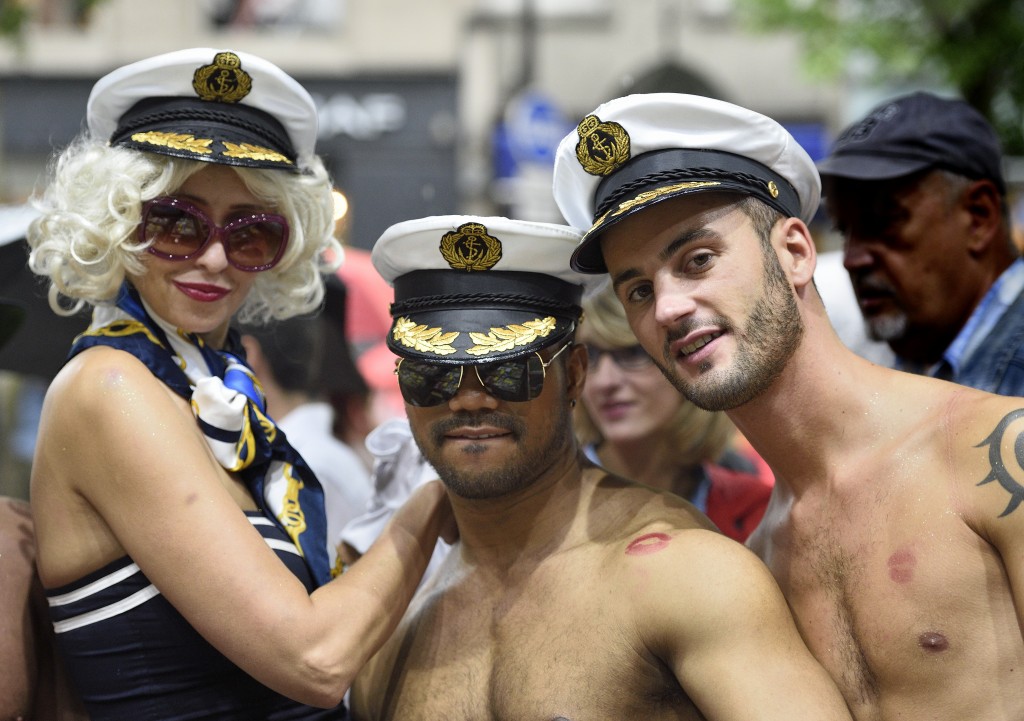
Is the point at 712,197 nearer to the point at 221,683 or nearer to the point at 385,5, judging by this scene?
the point at 221,683

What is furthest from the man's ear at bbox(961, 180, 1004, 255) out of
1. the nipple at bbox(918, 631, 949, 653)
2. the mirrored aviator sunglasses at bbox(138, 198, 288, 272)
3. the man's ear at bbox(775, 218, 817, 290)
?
the mirrored aviator sunglasses at bbox(138, 198, 288, 272)

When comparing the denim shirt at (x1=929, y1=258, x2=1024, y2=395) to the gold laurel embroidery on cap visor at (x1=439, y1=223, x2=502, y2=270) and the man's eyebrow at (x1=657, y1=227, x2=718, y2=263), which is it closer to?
the man's eyebrow at (x1=657, y1=227, x2=718, y2=263)

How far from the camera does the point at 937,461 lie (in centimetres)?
254

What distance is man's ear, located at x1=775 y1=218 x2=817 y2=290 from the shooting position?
2803 mm

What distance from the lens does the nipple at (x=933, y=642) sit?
96.1 inches

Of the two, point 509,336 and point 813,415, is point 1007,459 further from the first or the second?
point 509,336

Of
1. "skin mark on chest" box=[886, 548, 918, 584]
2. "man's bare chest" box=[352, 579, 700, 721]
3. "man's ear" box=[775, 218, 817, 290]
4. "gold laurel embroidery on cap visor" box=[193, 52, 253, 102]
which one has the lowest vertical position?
"man's bare chest" box=[352, 579, 700, 721]

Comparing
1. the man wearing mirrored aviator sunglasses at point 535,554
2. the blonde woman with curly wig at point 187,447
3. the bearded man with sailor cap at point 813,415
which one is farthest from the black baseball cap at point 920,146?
the blonde woman with curly wig at point 187,447

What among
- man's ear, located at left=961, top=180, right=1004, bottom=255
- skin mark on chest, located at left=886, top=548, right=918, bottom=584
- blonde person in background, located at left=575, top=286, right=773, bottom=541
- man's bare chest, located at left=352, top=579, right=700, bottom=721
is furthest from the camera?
blonde person in background, located at left=575, top=286, right=773, bottom=541

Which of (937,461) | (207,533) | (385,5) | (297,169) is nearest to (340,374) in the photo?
(297,169)

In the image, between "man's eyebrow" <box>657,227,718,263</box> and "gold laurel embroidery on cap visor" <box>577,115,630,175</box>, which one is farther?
"gold laurel embroidery on cap visor" <box>577,115,630,175</box>

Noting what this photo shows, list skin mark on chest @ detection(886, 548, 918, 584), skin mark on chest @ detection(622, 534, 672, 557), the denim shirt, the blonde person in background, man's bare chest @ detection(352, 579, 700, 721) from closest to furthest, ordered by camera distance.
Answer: skin mark on chest @ detection(886, 548, 918, 584) → man's bare chest @ detection(352, 579, 700, 721) → skin mark on chest @ detection(622, 534, 672, 557) → the denim shirt → the blonde person in background

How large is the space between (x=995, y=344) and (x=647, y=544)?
5.27 ft

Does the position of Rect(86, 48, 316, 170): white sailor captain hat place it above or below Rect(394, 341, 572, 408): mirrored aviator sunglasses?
above
